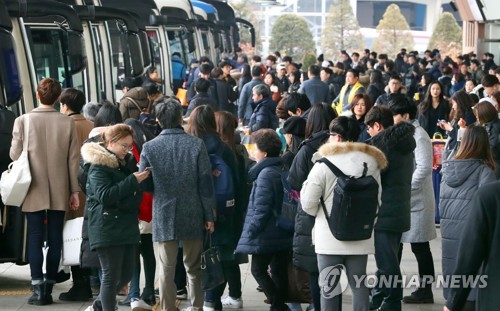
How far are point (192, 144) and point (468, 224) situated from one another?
3.47 meters

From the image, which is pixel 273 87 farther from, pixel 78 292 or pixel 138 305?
pixel 138 305

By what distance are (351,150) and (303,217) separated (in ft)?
2.36

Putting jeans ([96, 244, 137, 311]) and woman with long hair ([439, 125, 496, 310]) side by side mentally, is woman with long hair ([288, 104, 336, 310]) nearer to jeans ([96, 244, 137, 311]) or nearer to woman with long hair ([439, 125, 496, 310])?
woman with long hair ([439, 125, 496, 310])

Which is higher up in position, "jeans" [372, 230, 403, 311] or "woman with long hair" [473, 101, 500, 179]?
"woman with long hair" [473, 101, 500, 179]

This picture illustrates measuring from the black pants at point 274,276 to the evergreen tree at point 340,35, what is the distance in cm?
7207

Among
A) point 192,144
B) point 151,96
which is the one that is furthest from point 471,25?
point 192,144

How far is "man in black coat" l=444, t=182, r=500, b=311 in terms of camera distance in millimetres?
5906

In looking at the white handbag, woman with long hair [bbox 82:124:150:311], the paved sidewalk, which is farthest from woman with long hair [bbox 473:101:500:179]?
the white handbag

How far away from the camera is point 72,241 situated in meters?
10.2

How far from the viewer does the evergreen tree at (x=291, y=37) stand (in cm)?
7556

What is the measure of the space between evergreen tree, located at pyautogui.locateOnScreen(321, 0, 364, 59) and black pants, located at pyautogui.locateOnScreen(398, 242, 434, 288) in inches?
2805

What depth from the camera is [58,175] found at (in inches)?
399

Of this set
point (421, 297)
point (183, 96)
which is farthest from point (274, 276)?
point (183, 96)

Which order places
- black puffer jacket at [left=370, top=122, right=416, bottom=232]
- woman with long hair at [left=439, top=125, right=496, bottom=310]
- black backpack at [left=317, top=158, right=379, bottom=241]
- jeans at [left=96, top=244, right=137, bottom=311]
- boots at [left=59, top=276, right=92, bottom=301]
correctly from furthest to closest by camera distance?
boots at [left=59, top=276, right=92, bottom=301]
black puffer jacket at [left=370, top=122, right=416, bottom=232]
jeans at [left=96, top=244, right=137, bottom=311]
woman with long hair at [left=439, top=125, right=496, bottom=310]
black backpack at [left=317, top=158, right=379, bottom=241]
